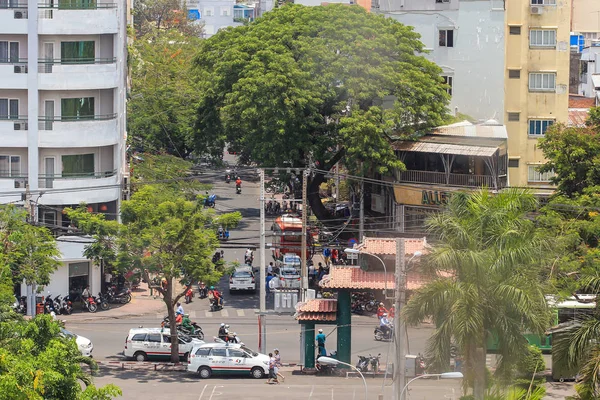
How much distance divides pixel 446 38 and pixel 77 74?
22.0 meters

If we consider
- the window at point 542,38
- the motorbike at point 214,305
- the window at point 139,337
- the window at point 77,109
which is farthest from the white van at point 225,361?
the window at point 542,38

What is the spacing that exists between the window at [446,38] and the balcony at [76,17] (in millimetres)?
19774

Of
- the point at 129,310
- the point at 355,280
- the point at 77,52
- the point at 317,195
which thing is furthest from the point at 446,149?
the point at 77,52

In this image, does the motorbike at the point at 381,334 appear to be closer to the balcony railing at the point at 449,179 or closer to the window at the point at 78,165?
the balcony railing at the point at 449,179

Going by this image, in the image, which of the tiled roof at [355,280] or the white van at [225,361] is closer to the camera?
the white van at [225,361]

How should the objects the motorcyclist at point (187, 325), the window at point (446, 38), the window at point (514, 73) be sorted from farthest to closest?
the window at point (446, 38) → the window at point (514, 73) → the motorcyclist at point (187, 325)

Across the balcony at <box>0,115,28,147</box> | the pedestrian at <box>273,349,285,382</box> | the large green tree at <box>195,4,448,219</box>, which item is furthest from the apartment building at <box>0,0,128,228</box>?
the pedestrian at <box>273,349,285,382</box>

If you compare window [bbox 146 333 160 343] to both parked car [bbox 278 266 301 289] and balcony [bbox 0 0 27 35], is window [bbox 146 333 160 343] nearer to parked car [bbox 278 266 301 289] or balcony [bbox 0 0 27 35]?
parked car [bbox 278 266 301 289]

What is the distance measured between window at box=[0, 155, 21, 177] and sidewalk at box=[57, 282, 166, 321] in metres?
6.72

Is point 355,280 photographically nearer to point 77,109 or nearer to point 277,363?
point 277,363

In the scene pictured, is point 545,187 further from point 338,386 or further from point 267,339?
point 338,386

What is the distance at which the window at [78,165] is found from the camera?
58562 millimetres

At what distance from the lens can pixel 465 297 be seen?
32.4 metres

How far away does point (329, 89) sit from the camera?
208ft
